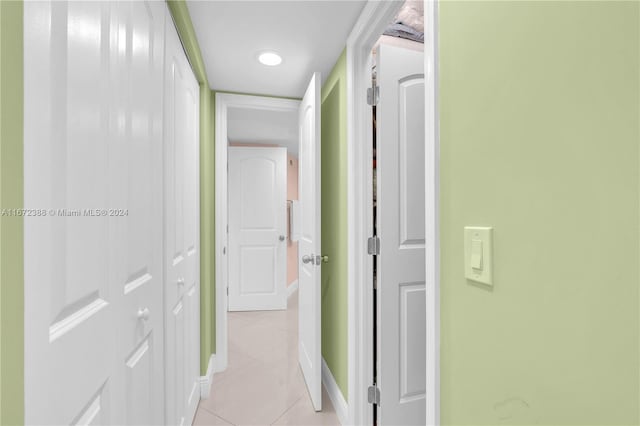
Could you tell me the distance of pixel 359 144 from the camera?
163cm

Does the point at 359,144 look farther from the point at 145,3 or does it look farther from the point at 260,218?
the point at 260,218

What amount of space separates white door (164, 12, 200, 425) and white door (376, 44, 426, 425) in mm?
1002

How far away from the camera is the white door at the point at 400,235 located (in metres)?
1.62

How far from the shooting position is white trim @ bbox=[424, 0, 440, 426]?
86cm

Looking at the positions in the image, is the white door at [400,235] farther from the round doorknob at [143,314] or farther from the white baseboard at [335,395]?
the round doorknob at [143,314]

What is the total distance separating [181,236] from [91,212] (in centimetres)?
91

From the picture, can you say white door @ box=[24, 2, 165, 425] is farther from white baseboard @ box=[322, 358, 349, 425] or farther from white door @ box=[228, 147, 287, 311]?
white door @ box=[228, 147, 287, 311]

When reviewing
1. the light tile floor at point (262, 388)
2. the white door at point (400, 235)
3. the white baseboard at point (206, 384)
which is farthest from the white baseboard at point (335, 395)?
the white baseboard at point (206, 384)

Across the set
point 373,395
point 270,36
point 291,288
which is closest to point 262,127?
point 270,36
